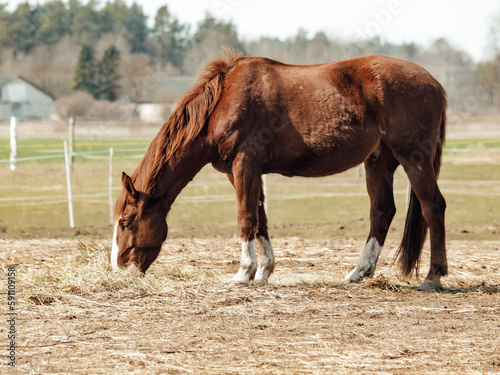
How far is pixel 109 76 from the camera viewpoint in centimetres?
5362

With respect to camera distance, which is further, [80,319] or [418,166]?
[418,166]

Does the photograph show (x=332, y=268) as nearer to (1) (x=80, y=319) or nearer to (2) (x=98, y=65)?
(1) (x=80, y=319)

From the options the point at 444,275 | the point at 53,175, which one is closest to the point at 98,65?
the point at 53,175

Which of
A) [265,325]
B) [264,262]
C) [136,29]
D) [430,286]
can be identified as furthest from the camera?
[136,29]

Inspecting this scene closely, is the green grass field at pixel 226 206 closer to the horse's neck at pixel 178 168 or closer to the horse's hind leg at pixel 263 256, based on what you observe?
the horse's neck at pixel 178 168

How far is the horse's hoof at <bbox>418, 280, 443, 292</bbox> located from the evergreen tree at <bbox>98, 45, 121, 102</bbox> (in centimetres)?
5031

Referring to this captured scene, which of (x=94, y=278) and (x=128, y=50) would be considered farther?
(x=128, y=50)

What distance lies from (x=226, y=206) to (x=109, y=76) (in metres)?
41.2

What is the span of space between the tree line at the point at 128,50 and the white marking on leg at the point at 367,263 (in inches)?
1315

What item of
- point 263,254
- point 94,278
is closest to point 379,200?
point 263,254

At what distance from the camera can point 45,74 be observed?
226 ft

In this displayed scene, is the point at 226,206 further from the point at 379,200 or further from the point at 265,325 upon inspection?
the point at 265,325

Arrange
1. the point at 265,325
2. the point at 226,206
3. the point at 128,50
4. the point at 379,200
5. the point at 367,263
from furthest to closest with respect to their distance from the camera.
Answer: the point at 128,50 < the point at 226,206 < the point at 379,200 < the point at 367,263 < the point at 265,325

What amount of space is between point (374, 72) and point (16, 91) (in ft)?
203
